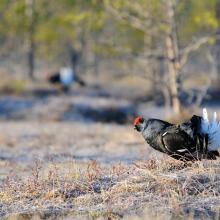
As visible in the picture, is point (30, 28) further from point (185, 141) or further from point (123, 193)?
point (123, 193)

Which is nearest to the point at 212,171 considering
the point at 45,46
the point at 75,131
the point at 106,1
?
the point at 75,131

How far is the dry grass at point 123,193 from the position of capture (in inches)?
299

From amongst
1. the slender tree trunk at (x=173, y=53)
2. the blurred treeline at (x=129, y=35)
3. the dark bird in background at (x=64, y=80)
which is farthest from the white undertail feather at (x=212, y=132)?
the dark bird in background at (x=64, y=80)

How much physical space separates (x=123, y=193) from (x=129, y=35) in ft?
96.7

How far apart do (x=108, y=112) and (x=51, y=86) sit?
599 cm

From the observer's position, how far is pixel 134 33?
116 ft

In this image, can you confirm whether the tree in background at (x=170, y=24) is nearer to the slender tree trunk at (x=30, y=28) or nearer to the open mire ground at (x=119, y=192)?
the slender tree trunk at (x=30, y=28)

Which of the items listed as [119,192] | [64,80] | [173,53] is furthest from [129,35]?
[119,192]

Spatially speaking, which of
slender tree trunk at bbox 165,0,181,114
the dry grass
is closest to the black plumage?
the dry grass

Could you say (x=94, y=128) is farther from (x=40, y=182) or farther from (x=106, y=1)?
(x=40, y=182)

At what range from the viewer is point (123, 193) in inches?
319

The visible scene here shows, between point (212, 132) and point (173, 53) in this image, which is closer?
point (212, 132)

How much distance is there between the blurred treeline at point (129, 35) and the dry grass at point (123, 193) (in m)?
10.7

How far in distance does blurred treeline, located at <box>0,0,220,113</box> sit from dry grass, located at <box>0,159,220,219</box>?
35.1ft
